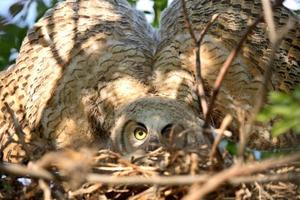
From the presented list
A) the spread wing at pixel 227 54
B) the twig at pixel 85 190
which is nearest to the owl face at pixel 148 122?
the spread wing at pixel 227 54

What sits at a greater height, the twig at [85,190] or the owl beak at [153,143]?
the twig at [85,190]

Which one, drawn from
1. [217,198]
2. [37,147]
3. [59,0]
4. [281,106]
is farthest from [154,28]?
[281,106]

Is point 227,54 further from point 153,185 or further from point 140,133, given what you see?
point 153,185

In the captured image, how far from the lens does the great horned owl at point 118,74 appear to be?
461 centimetres

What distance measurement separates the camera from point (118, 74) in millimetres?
5020

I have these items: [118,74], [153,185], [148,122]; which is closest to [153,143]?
[148,122]

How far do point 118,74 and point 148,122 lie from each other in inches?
34.2

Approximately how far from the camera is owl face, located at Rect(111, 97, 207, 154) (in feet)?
13.5

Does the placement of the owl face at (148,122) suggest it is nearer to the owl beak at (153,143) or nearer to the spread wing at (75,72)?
the owl beak at (153,143)

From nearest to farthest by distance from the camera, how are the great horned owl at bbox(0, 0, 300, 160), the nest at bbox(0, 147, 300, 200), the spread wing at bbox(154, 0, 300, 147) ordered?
the nest at bbox(0, 147, 300, 200)
the great horned owl at bbox(0, 0, 300, 160)
the spread wing at bbox(154, 0, 300, 147)

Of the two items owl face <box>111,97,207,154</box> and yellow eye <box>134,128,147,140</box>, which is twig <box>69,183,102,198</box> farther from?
yellow eye <box>134,128,147,140</box>

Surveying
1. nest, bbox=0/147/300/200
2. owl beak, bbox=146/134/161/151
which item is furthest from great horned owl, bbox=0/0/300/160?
nest, bbox=0/147/300/200

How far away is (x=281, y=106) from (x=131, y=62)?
2.61 meters

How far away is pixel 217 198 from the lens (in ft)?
10.5
